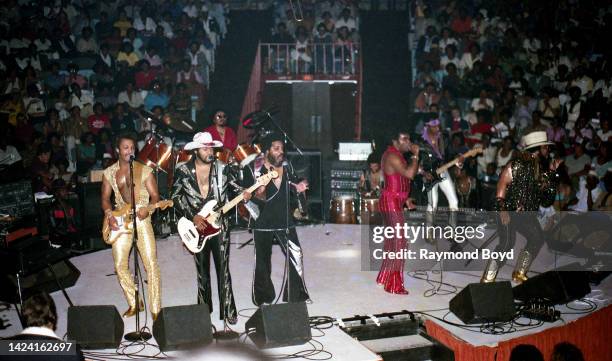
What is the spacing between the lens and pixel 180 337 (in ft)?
19.5

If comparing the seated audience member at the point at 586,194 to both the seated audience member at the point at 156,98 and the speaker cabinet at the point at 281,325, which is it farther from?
the seated audience member at the point at 156,98

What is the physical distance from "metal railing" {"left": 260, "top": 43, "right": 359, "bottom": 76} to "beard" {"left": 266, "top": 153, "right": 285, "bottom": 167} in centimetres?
963

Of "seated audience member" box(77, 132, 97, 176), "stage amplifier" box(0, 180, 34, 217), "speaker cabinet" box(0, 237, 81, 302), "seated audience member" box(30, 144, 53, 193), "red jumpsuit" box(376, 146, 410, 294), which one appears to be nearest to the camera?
"speaker cabinet" box(0, 237, 81, 302)

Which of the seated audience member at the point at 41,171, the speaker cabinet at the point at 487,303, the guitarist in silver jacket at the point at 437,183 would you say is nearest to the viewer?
the speaker cabinet at the point at 487,303

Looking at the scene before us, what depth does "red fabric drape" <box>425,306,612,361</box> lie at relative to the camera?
6496mm

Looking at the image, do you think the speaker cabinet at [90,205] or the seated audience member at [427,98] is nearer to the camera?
the speaker cabinet at [90,205]

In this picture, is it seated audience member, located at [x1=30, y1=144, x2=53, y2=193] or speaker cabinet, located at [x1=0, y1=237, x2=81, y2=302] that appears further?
seated audience member, located at [x1=30, y1=144, x2=53, y2=193]

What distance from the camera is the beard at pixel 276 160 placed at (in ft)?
23.7

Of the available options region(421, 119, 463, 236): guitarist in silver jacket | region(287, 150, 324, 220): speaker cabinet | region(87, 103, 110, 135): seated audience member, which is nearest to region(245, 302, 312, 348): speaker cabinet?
region(421, 119, 463, 236): guitarist in silver jacket

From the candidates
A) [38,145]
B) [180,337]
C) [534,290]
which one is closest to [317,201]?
[38,145]

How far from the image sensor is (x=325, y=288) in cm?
830

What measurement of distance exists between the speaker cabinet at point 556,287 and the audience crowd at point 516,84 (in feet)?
12.0

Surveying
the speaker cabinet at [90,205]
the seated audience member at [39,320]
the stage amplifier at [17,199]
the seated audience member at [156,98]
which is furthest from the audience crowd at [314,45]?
the seated audience member at [39,320]

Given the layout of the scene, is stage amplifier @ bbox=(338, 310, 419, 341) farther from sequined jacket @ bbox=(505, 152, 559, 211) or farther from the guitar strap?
the guitar strap
